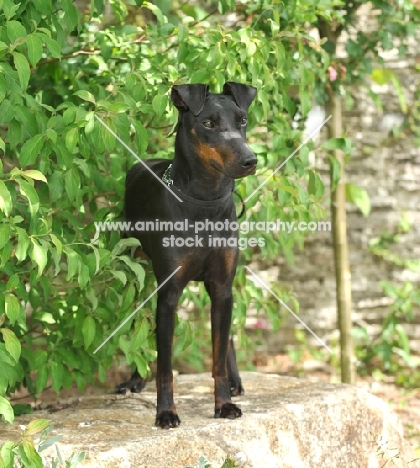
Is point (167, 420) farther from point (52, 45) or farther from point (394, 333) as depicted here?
point (394, 333)

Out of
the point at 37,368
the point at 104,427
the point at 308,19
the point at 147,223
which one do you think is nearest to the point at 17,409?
the point at 37,368

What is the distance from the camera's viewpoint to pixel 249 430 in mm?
3537

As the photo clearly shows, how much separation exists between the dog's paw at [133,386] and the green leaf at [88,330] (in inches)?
34.2

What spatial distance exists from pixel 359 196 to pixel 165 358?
355 centimetres

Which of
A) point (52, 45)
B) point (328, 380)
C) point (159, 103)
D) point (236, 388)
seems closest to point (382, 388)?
point (328, 380)

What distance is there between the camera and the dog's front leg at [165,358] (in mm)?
3523

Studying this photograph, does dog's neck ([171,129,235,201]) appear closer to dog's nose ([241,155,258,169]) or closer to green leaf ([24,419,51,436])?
dog's nose ([241,155,258,169])

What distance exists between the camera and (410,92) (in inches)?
283

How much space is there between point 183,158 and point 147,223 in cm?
42

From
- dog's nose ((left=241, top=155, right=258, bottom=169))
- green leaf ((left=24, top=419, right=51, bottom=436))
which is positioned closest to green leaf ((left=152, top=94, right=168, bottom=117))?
dog's nose ((left=241, top=155, right=258, bottom=169))

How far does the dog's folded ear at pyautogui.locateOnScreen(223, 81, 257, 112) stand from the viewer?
3574mm

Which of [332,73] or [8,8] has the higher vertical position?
[8,8]

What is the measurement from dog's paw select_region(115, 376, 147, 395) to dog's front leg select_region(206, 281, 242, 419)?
93 cm

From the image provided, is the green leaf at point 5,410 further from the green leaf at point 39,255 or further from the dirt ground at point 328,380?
the dirt ground at point 328,380
